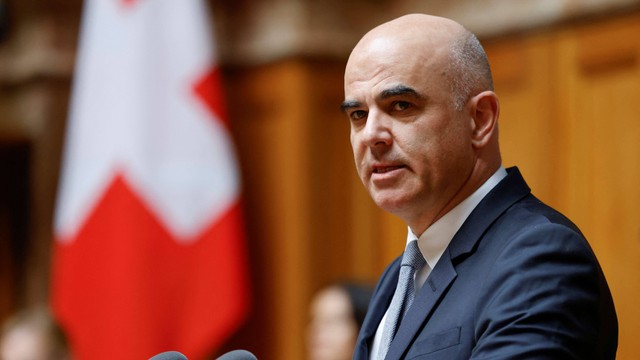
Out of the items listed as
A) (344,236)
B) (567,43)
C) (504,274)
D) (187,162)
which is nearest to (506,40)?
(567,43)

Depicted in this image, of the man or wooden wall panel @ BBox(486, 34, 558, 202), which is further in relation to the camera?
wooden wall panel @ BBox(486, 34, 558, 202)

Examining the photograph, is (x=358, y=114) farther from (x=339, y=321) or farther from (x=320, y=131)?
(x=320, y=131)

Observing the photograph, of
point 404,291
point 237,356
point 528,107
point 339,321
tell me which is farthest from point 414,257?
point 528,107

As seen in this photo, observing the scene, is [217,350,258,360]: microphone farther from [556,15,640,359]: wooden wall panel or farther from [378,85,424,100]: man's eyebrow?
[556,15,640,359]: wooden wall panel

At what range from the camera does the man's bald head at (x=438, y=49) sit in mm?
1315

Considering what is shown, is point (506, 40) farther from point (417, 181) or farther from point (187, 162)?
point (417, 181)

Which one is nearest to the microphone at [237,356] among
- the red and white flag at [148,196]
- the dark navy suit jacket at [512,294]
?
the dark navy suit jacket at [512,294]

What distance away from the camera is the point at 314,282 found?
351 centimetres

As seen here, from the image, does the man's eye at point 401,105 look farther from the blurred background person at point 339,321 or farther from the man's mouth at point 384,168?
the blurred background person at point 339,321

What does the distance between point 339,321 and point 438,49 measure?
172 centimetres

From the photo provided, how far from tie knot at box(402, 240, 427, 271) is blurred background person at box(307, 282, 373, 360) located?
1519mm

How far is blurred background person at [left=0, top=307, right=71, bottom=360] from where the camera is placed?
9.69ft

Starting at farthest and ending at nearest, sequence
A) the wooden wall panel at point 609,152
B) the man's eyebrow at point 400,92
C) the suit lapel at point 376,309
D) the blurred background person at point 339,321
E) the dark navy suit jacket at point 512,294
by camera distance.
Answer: the blurred background person at point 339,321 → the wooden wall panel at point 609,152 → the suit lapel at point 376,309 → the man's eyebrow at point 400,92 → the dark navy suit jacket at point 512,294

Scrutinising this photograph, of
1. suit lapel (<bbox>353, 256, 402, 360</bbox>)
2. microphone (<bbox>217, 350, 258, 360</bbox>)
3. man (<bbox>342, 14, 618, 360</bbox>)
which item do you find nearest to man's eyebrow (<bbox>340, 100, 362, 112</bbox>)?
man (<bbox>342, 14, 618, 360</bbox>)
